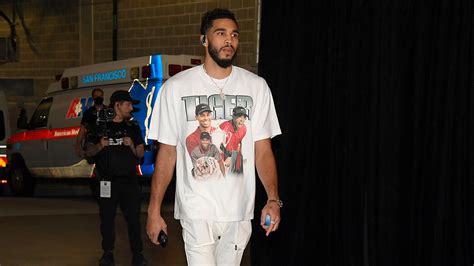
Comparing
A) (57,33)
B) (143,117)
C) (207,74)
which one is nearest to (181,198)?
(207,74)

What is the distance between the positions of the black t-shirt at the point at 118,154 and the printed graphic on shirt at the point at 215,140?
13.9 ft

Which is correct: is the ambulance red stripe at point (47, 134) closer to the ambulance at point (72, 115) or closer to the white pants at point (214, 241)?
the ambulance at point (72, 115)

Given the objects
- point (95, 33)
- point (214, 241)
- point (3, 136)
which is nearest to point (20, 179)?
point (3, 136)

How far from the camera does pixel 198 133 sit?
5262mm

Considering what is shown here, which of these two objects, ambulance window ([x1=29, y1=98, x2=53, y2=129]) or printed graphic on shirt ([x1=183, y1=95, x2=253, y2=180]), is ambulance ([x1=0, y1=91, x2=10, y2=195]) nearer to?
ambulance window ([x1=29, y1=98, x2=53, y2=129])

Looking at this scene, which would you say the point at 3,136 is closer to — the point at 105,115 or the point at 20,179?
the point at 20,179

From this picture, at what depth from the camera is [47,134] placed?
18.6m

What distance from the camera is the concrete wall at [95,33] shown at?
21.8m

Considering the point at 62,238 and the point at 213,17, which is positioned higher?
the point at 213,17

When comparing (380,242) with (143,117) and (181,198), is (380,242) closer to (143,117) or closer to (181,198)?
(181,198)

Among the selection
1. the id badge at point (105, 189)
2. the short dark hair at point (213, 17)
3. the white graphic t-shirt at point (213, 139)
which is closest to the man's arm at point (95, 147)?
the id badge at point (105, 189)

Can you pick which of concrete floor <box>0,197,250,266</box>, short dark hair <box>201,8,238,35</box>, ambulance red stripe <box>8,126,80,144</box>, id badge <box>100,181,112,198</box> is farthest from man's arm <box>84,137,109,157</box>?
ambulance red stripe <box>8,126,80,144</box>

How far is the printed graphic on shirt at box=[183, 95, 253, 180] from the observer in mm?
5238

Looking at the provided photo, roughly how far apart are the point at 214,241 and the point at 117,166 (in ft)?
13.9
